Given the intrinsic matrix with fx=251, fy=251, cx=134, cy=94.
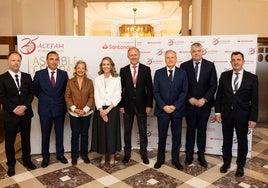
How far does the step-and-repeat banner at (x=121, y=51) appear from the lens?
3666 mm

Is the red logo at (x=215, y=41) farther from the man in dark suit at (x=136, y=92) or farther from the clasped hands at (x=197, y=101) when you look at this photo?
the man in dark suit at (x=136, y=92)

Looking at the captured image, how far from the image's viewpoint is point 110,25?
43.1 feet

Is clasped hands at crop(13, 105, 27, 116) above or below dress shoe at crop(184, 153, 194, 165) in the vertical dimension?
above

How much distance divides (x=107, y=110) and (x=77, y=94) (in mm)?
452

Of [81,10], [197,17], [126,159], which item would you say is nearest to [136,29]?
[81,10]

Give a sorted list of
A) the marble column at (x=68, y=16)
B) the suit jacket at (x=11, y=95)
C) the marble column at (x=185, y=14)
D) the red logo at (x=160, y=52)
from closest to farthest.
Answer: the suit jacket at (x=11, y=95), the red logo at (x=160, y=52), the marble column at (x=68, y=16), the marble column at (x=185, y=14)

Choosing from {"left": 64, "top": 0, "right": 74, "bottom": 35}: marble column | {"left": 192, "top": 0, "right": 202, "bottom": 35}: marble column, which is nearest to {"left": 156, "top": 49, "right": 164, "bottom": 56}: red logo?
{"left": 192, "top": 0, "right": 202, "bottom": 35}: marble column

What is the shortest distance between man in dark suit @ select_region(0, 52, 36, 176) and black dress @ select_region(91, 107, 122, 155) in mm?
873

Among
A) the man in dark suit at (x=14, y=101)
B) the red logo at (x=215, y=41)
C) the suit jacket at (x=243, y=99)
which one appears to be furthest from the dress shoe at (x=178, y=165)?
the man in dark suit at (x=14, y=101)

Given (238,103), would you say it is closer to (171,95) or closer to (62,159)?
(171,95)

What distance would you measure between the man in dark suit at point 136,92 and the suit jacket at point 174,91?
205mm

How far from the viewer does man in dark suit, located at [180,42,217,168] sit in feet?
10.8

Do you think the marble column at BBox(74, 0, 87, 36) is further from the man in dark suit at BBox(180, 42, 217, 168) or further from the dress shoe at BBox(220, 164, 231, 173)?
the dress shoe at BBox(220, 164, 231, 173)

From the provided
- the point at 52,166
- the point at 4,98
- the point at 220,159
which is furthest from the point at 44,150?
the point at 220,159
